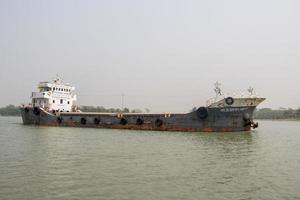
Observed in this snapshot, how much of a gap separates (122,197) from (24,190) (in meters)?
2.70

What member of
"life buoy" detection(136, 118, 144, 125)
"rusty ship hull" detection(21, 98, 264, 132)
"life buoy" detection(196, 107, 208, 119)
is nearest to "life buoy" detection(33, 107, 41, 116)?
"rusty ship hull" detection(21, 98, 264, 132)

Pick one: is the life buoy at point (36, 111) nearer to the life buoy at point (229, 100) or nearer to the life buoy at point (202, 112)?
the life buoy at point (202, 112)

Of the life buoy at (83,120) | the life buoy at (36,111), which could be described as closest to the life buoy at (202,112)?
the life buoy at (83,120)

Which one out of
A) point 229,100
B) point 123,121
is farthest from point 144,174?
point 123,121

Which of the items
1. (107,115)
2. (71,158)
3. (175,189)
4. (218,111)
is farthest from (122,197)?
(107,115)

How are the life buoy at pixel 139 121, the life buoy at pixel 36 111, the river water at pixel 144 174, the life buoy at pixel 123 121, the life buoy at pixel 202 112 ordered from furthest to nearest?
the life buoy at pixel 36 111
the life buoy at pixel 123 121
the life buoy at pixel 139 121
the life buoy at pixel 202 112
the river water at pixel 144 174

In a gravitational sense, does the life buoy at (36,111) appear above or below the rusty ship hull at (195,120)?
above

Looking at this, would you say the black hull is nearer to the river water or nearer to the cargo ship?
the cargo ship

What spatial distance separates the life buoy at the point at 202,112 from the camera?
30484 millimetres

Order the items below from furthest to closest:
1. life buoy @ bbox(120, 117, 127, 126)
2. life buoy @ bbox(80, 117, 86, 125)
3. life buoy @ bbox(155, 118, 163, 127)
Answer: life buoy @ bbox(80, 117, 86, 125), life buoy @ bbox(120, 117, 127, 126), life buoy @ bbox(155, 118, 163, 127)

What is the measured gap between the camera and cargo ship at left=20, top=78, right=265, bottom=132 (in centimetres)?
3039

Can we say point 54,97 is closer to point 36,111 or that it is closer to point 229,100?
point 36,111

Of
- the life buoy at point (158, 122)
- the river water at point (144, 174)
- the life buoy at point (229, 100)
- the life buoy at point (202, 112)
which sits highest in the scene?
the life buoy at point (229, 100)

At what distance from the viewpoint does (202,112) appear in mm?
30578
